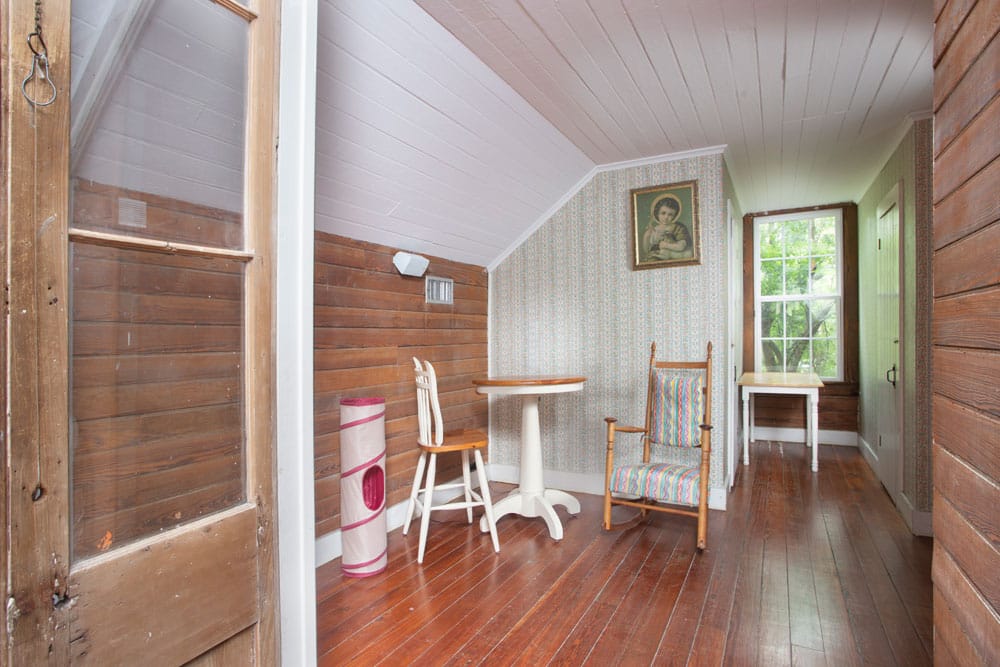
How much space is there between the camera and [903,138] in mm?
3373

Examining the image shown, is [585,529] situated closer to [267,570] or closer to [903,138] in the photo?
[267,570]

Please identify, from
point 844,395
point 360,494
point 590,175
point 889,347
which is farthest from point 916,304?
point 360,494

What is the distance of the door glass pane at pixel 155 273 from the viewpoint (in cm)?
83

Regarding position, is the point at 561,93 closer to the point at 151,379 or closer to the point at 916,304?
the point at 916,304

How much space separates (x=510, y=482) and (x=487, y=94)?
2.71 m

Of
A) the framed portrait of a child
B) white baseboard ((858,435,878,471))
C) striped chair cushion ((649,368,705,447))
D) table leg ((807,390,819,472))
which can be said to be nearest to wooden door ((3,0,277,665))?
striped chair cushion ((649,368,705,447))

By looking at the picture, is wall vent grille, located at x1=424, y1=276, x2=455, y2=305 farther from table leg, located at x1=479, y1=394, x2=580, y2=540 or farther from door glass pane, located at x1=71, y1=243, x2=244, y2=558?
door glass pane, located at x1=71, y1=243, x2=244, y2=558

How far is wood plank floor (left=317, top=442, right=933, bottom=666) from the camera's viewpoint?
6.23 feet

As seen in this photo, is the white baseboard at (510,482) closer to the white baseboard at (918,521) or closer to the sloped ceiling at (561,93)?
the white baseboard at (918,521)

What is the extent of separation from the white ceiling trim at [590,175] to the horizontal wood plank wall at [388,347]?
0.89ft

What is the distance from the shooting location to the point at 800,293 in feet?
18.6

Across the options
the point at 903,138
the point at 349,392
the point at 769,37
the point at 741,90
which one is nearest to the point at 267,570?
the point at 349,392

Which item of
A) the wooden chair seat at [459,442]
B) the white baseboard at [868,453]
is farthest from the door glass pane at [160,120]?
the white baseboard at [868,453]

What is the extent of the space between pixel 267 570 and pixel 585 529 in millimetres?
2308
